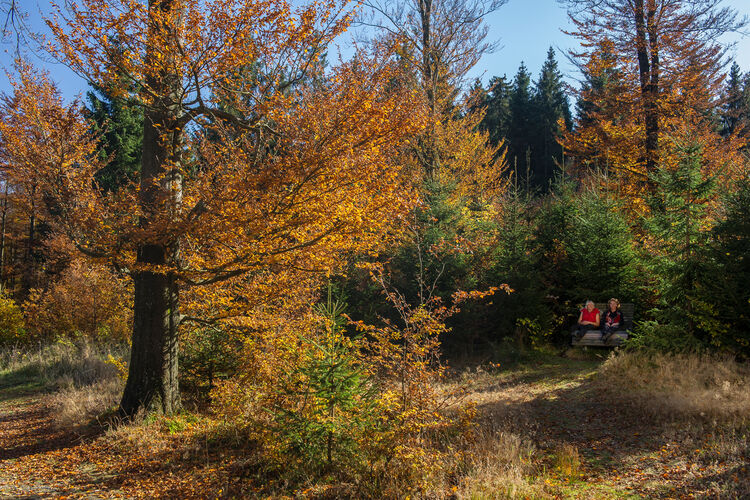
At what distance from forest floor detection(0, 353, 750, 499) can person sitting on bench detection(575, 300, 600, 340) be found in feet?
5.77

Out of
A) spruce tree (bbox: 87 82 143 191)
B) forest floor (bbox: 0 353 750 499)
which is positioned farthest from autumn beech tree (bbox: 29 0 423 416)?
spruce tree (bbox: 87 82 143 191)

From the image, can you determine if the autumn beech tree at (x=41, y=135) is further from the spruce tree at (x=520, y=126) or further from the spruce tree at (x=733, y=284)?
the spruce tree at (x=520, y=126)

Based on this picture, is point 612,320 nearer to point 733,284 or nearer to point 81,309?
point 733,284

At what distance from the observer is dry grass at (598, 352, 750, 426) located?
5.46 m

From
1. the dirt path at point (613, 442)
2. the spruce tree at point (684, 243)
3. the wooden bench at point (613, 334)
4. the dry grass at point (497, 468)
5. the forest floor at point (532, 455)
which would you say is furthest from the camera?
the wooden bench at point (613, 334)

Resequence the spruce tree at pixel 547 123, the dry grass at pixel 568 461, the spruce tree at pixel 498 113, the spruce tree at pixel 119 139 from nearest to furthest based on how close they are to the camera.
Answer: the dry grass at pixel 568 461, the spruce tree at pixel 119 139, the spruce tree at pixel 547 123, the spruce tree at pixel 498 113

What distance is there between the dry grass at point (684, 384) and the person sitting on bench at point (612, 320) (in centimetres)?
112

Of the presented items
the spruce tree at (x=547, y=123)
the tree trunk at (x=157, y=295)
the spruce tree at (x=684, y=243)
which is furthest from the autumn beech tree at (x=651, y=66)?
the spruce tree at (x=547, y=123)

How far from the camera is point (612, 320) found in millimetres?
8914

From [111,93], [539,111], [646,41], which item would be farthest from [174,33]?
[539,111]

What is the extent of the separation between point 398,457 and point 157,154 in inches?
221

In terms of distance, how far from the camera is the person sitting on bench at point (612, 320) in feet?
28.9

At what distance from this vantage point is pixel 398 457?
14.2 ft

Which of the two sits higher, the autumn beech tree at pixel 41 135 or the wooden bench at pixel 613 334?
the autumn beech tree at pixel 41 135
